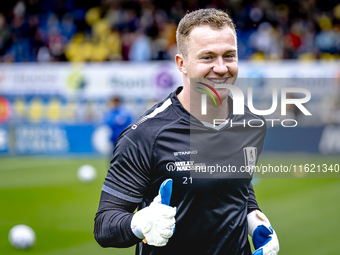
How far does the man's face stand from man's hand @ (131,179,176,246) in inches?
30.2

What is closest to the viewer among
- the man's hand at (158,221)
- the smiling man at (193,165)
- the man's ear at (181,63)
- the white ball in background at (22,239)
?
the man's hand at (158,221)

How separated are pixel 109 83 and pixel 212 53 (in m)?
14.7

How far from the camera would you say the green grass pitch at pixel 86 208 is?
7406 mm

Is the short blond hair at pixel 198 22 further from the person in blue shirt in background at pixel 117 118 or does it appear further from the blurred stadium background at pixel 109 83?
the person in blue shirt in background at pixel 117 118

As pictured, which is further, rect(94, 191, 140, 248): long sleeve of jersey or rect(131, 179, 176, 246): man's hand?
rect(94, 191, 140, 248): long sleeve of jersey

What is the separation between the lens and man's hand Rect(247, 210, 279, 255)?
309 centimetres

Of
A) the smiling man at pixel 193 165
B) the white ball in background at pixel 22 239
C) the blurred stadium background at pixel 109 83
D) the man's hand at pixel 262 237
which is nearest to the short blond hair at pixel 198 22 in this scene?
the smiling man at pixel 193 165

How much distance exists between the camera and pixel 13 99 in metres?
17.9

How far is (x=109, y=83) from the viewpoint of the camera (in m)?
17.3

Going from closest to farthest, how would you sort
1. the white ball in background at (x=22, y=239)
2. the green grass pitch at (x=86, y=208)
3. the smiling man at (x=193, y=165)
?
the smiling man at (x=193, y=165), the white ball in background at (x=22, y=239), the green grass pitch at (x=86, y=208)

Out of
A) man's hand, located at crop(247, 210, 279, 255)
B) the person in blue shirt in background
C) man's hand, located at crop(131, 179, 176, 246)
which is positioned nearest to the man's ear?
man's hand, located at crop(131, 179, 176, 246)

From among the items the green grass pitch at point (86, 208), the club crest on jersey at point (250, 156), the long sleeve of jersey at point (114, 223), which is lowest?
the green grass pitch at point (86, 208)

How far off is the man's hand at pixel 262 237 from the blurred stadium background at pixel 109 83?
19.3 feet

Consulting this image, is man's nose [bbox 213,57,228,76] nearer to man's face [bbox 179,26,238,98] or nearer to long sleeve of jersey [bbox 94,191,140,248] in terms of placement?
man's face [bbox 179,26,238,98]
